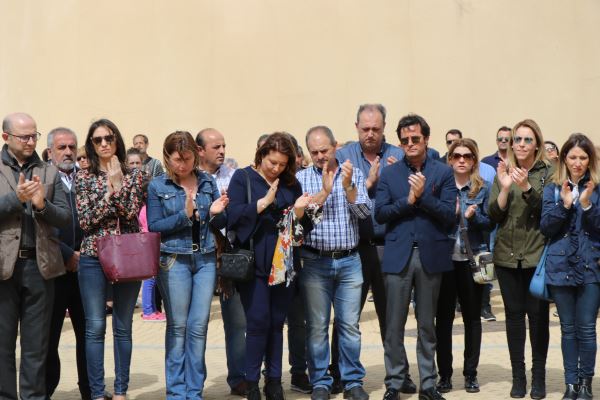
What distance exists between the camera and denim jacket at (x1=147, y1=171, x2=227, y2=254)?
7762mm

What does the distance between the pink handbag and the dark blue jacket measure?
2904mm

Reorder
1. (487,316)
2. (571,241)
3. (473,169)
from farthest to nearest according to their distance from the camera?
(487,316), (473,169), (571,241)

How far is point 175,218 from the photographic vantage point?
25.3ft

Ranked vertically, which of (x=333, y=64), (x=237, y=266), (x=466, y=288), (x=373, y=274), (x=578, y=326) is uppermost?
(x=333, y=64)

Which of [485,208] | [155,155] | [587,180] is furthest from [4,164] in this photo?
[155,155]

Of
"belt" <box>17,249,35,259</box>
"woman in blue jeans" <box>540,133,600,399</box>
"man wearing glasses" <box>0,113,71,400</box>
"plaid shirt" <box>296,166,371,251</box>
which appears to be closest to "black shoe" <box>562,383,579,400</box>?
"woman in blue jeans" <box>540,133,600,399</box>

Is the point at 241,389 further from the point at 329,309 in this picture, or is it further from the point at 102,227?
the point at 102,227

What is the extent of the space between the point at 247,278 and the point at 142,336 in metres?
4.43

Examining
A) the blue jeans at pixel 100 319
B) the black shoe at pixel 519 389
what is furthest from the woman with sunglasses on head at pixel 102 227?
the black shoe at pixel 519 389

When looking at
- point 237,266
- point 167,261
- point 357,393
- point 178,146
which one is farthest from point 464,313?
point 178,146

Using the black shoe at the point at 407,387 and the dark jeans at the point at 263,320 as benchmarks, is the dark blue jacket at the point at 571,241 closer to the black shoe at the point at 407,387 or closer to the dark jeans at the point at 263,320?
the black shoe at the point at 407,387

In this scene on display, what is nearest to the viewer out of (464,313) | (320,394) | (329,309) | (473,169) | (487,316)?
(320,394)

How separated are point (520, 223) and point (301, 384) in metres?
2.18

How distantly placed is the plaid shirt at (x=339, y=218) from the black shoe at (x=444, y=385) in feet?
4.40
